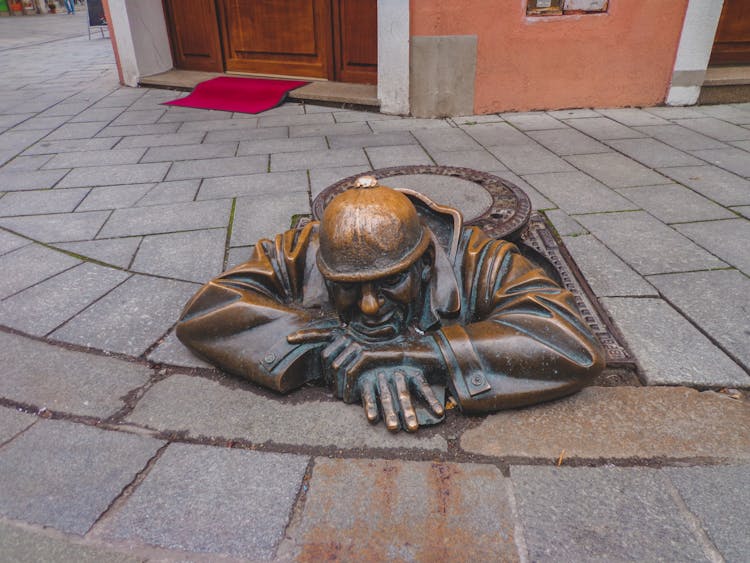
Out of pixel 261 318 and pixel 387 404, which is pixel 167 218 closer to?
pixel 261 318

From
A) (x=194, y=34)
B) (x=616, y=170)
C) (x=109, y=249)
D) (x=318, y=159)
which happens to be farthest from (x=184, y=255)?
(x=194, y=34)

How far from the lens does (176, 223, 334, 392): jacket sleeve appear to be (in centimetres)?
190

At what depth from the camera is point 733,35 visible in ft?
20.0

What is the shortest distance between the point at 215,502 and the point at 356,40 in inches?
231

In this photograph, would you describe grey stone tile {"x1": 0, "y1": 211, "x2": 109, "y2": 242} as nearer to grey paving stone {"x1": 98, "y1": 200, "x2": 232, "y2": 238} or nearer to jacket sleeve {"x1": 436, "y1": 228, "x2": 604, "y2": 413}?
grey paving stone {"x1": 98, "y1": 200, "x2": 232, "y2": 238}

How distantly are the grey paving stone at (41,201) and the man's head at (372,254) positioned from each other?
2.71m

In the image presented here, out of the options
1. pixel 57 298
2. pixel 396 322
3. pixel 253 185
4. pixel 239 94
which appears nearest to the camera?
pixel 396 322

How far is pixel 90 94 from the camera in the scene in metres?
6.93

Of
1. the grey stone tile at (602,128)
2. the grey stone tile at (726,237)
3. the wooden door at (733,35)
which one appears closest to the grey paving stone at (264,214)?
the grey stone tile at (726,237)

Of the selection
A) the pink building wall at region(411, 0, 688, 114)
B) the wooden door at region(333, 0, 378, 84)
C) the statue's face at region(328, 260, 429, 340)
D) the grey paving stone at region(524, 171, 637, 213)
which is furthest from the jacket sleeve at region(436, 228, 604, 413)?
the wooden door at region(333, 0, 378, 84)

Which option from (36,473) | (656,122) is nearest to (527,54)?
(656,122)

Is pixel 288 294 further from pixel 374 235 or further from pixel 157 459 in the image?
pixel 157 459

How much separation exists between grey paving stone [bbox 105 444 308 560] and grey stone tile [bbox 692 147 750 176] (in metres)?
3.98

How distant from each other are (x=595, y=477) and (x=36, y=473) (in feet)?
5.49
